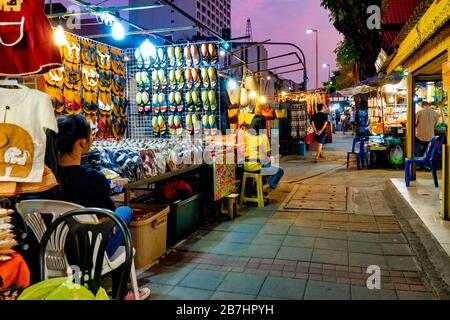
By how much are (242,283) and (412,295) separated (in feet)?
5.97

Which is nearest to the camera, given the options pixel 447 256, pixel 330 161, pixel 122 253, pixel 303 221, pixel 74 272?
pixel 74 272

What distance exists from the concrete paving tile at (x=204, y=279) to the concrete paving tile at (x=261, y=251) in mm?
786

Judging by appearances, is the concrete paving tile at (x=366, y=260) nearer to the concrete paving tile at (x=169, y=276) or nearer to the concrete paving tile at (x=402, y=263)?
the concrete paving tile at (x=402, y=263)

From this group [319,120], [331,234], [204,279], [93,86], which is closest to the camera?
[204,279]

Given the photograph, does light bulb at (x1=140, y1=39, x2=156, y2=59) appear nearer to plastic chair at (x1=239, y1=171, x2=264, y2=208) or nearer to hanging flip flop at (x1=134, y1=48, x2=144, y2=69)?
hanging flip flop at (x1=134, y1=48, x2=144, y2=69)

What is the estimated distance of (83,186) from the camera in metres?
3.73

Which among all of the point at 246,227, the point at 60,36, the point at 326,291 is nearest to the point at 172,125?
the point at 246,227

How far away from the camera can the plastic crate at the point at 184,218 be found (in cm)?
582

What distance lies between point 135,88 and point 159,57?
2.73 feet

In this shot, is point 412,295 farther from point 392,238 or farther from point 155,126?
point 155,126

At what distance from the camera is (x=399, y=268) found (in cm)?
485

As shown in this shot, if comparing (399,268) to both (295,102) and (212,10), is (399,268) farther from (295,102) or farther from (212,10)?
(212,10)

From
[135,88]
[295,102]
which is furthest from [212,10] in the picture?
[135,88]

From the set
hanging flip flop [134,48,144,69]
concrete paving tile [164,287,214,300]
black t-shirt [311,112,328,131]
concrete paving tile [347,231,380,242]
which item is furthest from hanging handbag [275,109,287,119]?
concrete paving tile [164,287,214,300]
